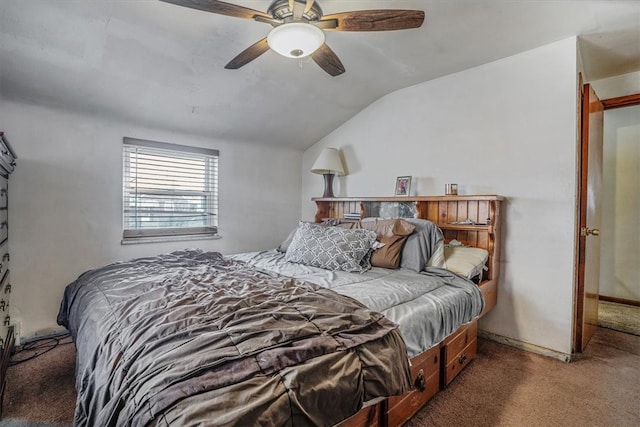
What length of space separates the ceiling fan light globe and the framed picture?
1.74 m

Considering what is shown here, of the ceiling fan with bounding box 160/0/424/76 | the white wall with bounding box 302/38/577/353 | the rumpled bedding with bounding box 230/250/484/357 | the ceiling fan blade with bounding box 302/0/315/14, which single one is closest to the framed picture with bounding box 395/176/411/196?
the white wall with bounding box 302/38/577/353

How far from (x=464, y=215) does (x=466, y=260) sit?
0.58 meters

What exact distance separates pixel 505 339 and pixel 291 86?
2.89 m

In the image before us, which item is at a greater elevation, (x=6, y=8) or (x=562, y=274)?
(x=6, y=8)

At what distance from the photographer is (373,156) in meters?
3.41

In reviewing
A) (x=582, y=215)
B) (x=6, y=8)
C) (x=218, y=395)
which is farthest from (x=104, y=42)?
(x=582, y=215)

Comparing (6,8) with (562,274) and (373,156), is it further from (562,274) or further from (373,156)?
(562,274)

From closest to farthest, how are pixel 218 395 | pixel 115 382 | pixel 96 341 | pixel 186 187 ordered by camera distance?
pixel 218 395 < pixel 115 382 < pixel 96 341 < pixel 186 187

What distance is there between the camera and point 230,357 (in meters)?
0.88

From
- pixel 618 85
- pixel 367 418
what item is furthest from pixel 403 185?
pixel 367 418

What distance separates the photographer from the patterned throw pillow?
226 cm

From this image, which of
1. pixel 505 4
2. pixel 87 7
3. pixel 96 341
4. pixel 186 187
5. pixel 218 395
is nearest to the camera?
pixel 218 395

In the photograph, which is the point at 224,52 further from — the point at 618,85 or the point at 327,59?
the point at 618,85

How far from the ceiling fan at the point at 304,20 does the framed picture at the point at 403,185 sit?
5.38 ft
